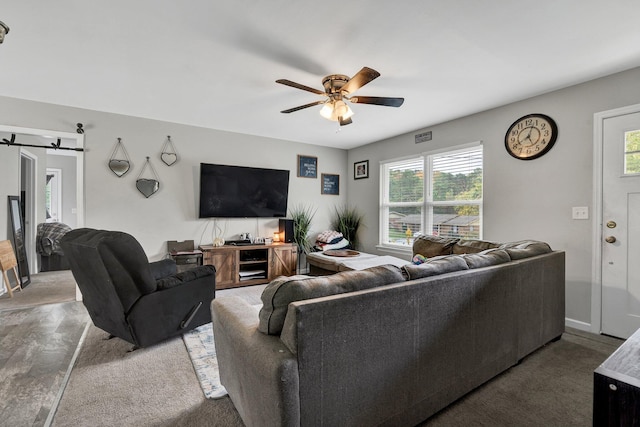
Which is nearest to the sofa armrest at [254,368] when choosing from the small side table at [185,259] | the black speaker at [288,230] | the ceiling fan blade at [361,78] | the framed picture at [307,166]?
the ceiling fan blade at [361,78]

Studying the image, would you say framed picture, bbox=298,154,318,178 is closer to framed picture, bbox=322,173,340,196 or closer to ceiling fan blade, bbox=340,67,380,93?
framed picture, bbox=322,173,340,196

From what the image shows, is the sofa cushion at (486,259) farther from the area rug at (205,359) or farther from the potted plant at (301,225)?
the potted plant at (301,225)

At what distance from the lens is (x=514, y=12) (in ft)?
5.99

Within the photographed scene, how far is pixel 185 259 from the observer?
3908 millimetres

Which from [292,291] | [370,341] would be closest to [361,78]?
[292,291]

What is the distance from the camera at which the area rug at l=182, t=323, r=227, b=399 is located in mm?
1866

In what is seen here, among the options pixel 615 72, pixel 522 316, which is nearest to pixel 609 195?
pixel 615 72

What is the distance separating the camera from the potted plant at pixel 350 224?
5492 millimetres

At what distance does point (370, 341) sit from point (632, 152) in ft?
9.81

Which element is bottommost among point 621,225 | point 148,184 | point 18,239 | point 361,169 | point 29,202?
point 18,239

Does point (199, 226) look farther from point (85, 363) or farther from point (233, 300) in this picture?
point (233, 300)

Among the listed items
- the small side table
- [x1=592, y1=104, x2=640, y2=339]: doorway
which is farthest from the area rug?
[x1=592, y1=104, x2=640, y2=339]: doorway

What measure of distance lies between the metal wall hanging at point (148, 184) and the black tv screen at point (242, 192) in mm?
590

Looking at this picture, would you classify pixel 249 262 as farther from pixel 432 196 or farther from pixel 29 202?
pixel 29 202
